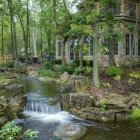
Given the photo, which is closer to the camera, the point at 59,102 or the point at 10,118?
the point at 10,118

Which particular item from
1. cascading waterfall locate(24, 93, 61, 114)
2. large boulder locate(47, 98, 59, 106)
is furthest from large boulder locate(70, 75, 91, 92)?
cascading waterfall locate(24, 93, 61, 114)

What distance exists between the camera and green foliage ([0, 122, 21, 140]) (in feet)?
36.1

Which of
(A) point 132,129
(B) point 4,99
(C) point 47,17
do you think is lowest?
(A) point 132,129

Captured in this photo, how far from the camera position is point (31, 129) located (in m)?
12.3

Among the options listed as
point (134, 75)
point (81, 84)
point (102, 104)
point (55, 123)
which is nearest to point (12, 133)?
point (55, 123)

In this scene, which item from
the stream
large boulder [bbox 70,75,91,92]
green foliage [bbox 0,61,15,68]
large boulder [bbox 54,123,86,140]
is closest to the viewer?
large boulder [bbox 54,123,86,140]

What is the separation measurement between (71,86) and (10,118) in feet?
14.1

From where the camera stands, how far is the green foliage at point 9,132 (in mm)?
10992

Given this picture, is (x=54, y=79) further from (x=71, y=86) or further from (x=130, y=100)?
(x=130, y=100)

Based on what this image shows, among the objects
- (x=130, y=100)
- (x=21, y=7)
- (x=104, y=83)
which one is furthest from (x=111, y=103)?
(x=21, y=7)

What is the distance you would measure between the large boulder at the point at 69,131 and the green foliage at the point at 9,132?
1524 mm

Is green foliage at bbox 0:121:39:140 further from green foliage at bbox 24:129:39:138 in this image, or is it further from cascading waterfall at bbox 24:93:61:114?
cascading waterfall at bbox 24:93:61:114

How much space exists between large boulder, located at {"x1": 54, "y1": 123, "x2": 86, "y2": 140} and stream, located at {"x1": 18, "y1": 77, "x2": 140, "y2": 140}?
71 mm

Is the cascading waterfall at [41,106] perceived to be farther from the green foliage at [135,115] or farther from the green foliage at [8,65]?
the green foliage at [8,65]
